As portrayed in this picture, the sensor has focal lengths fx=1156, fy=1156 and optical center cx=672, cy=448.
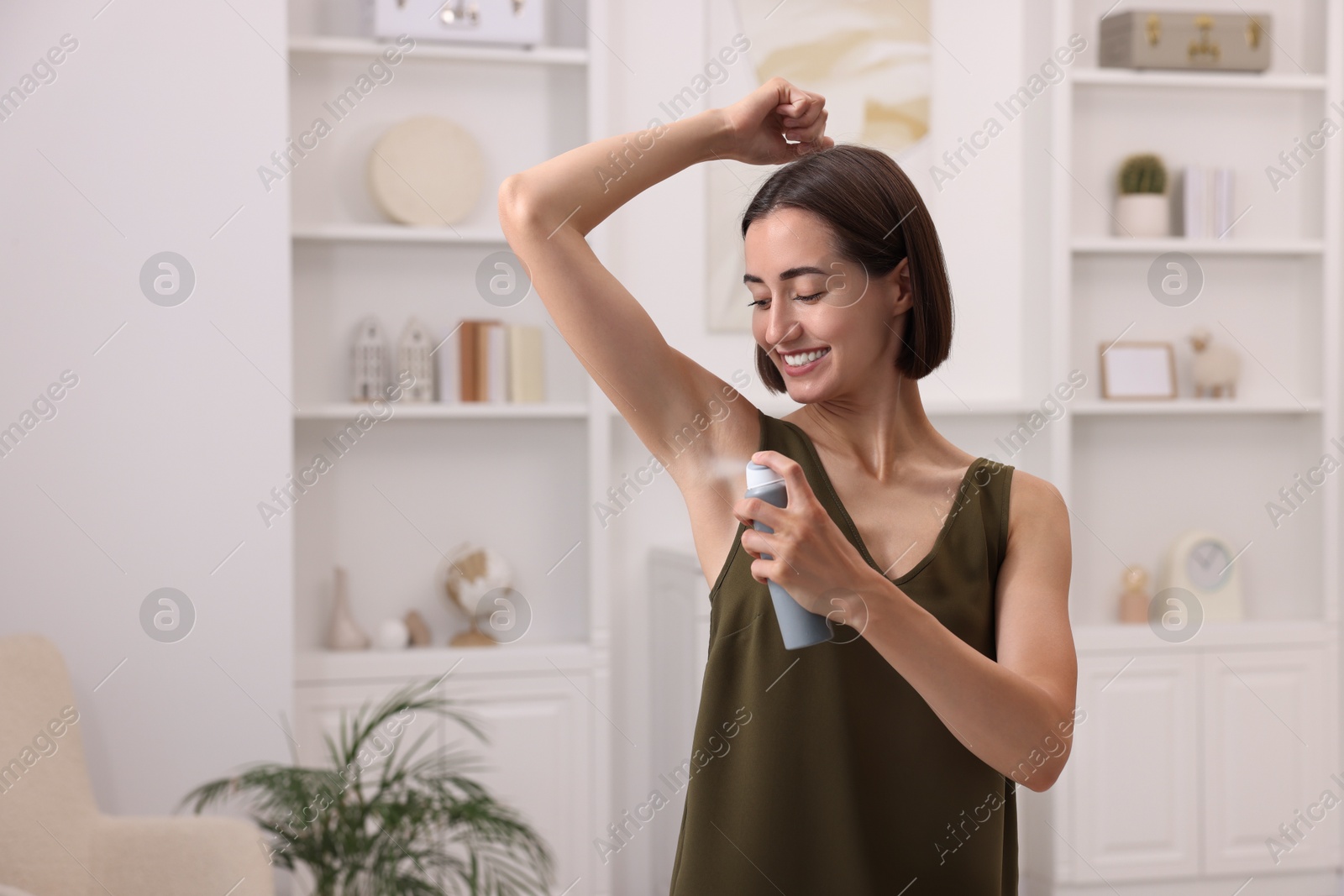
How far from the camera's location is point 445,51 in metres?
3.07

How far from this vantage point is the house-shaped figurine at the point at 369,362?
10.2 ft

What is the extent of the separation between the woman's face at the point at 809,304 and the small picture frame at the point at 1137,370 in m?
2.75

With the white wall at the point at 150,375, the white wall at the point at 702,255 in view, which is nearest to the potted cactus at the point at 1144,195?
the white wall at the point at 702,255

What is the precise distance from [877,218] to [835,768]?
→ 0.47m

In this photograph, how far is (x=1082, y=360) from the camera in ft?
11.6

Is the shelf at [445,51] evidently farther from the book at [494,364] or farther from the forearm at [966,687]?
the forearm at [966,687]

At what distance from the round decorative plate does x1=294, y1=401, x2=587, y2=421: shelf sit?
50 cm

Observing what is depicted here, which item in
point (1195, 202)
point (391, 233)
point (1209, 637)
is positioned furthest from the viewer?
point (1195, 202)

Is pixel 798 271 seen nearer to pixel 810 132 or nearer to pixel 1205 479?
pixel 810 132

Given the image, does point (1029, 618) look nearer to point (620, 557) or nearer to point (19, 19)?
point (620, 557)

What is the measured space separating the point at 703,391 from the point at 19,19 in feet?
7.89

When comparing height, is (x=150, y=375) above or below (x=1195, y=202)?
below

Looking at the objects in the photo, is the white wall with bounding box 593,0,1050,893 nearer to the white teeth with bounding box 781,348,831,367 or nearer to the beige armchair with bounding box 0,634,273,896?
Result: the beige armchair with bounding box 0,634,273,896

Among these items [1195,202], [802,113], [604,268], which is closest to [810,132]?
[802,113]
